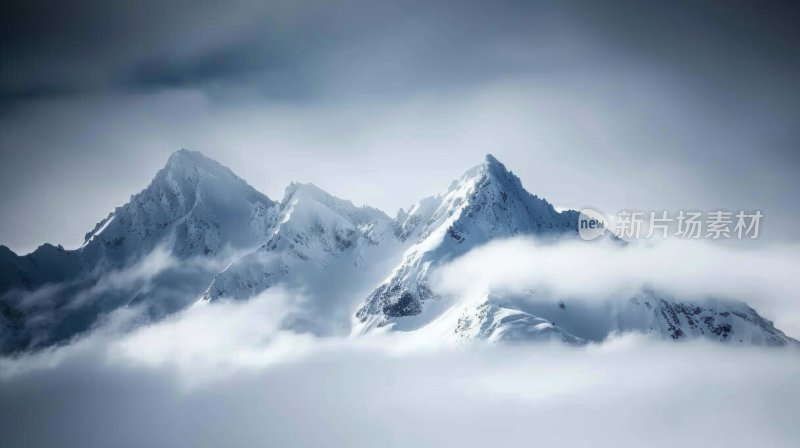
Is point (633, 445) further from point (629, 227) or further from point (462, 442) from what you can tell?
point (629, 227)

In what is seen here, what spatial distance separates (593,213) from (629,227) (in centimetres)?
3986

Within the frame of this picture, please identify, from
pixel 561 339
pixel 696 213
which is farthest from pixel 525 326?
pixel 696 213

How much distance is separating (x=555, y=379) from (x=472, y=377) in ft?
103

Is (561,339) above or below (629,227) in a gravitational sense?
below

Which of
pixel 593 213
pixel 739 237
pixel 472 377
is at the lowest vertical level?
pixel 472 377

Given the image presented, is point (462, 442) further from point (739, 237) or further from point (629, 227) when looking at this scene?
point (739, 237)

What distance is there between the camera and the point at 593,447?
19638cm

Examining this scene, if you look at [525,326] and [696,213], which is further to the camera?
[525,326]

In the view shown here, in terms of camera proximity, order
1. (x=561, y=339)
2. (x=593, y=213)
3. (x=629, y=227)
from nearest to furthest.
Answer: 1. (x=629, y=227)
2. (x=593, y=213)
3. (x=561, y=339)

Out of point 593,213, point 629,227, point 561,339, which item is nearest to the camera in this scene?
point 629,227

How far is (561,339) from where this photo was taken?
18988 cm

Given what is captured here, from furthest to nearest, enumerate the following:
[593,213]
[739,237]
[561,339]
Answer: [561,339] → [593,213] → [739,237]

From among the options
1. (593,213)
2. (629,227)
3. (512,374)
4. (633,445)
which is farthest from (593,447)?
(629,227)

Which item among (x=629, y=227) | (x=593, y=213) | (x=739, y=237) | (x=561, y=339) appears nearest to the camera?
(x=739, y=237)
